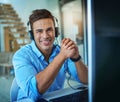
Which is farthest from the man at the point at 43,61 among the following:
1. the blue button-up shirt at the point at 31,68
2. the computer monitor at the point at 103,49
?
the computer monitor at the point at 103,49

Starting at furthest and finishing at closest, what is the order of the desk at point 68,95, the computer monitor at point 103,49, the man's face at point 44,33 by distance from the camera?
the man's face at point 44,33 < the desk at point 68,95 < the computer monitor at point 103,49

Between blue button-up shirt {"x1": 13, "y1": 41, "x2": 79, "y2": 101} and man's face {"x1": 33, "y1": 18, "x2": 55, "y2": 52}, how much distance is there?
0.09 feet

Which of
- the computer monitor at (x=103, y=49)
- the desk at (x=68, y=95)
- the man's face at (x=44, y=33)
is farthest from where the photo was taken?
the man's face at (x=44, y=33)

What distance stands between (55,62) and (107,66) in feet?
1.31

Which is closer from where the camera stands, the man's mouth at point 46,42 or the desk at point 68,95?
the desk at point 68,95

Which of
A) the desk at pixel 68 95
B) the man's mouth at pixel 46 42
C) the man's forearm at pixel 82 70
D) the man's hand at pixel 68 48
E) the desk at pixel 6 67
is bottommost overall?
the desk at pixel 68 95

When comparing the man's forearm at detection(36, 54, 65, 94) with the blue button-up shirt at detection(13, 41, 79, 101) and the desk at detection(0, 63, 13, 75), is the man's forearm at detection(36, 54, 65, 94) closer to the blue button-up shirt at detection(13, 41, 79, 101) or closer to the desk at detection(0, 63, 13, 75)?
the blue button-up shirt at detection(13, 41, 79, 101)

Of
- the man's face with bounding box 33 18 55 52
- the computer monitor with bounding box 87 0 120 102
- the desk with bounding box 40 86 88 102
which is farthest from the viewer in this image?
the man's face with bounding box 33 18 55 52

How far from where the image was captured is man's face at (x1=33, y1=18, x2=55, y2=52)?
41.1 inches

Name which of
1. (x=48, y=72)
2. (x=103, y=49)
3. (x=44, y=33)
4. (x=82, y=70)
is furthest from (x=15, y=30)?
(x=103, y=49)

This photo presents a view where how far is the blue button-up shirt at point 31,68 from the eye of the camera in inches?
38.5

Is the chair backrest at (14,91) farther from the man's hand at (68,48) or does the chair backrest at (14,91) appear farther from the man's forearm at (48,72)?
the man's hand at (68,48)

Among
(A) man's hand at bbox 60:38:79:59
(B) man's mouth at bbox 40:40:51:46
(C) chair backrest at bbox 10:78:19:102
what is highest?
(B) man's mouth at bbox 40:40:51:46

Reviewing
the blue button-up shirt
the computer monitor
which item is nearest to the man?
the blue button-up shirt
